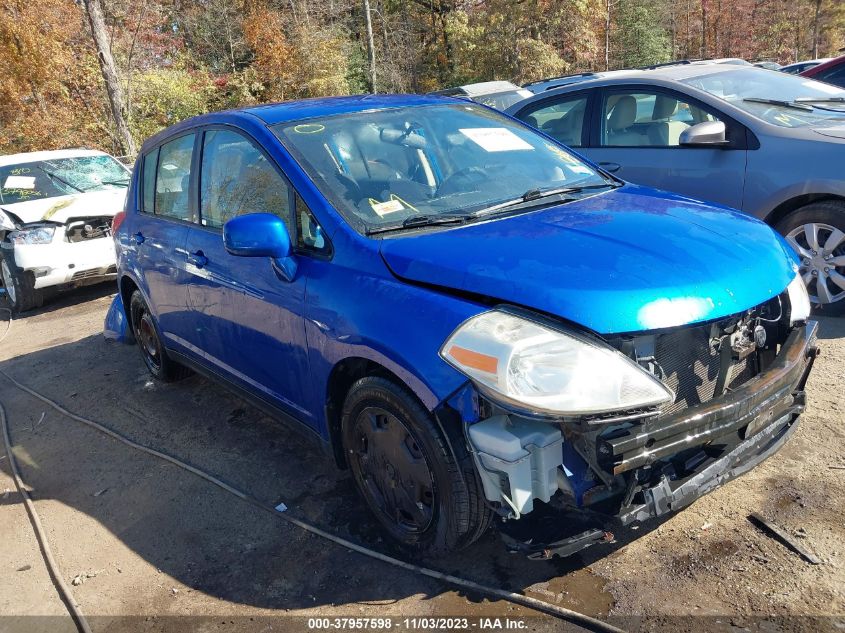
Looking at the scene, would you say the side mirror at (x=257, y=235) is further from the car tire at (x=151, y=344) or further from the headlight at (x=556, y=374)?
the car tire at (x=151, y=344)

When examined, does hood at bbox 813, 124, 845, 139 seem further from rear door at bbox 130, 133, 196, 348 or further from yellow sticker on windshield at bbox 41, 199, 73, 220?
yellow sticker on windshield at bbox 41, 199, 73, 220

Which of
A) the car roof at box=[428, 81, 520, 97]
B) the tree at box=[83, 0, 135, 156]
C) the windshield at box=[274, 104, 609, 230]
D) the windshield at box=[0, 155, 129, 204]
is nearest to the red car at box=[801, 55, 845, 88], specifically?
the car roof at box=[428, 81, 520, 97]

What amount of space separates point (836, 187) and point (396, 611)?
3972 mm

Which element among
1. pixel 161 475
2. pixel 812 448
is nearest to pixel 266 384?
pixel 161 475

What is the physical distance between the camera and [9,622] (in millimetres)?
2895

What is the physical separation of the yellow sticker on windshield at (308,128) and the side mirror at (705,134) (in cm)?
284

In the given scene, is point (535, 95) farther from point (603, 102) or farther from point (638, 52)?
point (638, 52)

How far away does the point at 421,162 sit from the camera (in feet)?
11.1

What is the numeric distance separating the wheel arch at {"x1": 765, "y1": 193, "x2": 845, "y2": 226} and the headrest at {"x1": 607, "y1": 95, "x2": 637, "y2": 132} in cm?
141

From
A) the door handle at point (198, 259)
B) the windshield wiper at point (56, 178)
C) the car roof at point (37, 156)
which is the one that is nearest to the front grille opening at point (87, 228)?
the windshield wiper at point (56, 178)

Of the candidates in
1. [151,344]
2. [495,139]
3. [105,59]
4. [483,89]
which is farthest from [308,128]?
[105,59]

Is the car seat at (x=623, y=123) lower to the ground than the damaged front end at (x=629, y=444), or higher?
higher

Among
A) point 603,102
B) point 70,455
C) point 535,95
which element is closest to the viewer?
point 70,455

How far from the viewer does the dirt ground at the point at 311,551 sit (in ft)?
8.29
